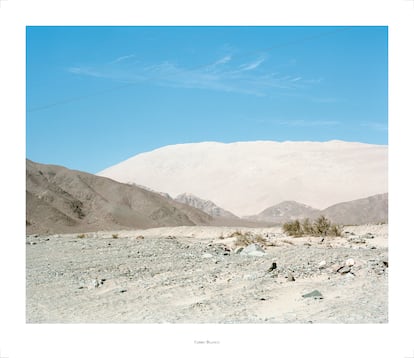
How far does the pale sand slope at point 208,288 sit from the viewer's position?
5461 millimetres

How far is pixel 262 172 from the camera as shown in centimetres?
5331

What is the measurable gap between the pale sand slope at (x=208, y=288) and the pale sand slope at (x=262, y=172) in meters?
30.6

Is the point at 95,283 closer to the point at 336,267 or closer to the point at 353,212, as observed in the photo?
the point at 336,267

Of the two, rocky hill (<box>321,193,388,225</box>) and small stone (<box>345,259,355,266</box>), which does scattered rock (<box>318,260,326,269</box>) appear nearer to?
small stone (<box>345,259,355,266</box>)

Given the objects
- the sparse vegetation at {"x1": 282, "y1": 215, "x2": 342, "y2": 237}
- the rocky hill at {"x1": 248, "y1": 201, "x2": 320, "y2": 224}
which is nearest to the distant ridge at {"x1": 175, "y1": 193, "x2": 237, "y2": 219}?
the rocky hill at {"x1": 248, "y1": 201, "x2": 320, "y2": 224}

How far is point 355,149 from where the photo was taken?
169 ft

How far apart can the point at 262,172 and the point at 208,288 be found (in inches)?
1856

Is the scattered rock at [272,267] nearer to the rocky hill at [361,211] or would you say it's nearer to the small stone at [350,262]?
the small stone at [350,262]

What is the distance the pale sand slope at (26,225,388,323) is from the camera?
5.46m
